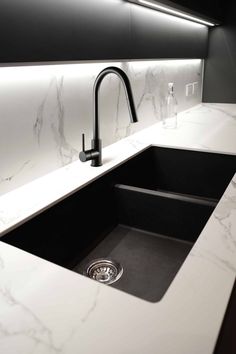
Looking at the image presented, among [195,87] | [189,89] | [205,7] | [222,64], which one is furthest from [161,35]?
[222,64]

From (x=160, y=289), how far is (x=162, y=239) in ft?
0.85

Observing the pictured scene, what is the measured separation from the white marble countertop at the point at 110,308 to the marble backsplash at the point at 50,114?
26 centimetres

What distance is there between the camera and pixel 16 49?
0.85 m

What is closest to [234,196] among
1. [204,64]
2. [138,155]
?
[138,155]

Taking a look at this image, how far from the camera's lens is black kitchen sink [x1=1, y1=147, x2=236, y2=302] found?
96cm

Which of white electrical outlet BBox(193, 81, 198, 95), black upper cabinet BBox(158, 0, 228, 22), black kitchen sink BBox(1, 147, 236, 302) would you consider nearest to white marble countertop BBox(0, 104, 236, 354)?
black kitchen sink BBox(1, 147, 236, 302)

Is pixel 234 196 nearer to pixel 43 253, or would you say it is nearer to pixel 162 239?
pixel 162 239

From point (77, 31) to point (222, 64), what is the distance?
1903 millimetres

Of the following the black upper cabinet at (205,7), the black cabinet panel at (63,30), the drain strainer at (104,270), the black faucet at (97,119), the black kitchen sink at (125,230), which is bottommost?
the drain strainer at (104,270)

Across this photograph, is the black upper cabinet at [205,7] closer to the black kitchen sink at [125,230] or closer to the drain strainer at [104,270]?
the black kitchen sink at [125,230]

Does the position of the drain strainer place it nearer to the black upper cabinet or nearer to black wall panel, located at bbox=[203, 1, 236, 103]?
the black upper cabinet

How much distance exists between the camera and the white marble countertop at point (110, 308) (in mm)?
492

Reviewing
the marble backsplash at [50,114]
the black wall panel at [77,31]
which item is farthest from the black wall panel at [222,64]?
the marble backsplash at [50,114]

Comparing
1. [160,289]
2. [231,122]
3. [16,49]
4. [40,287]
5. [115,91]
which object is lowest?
[160,289]
